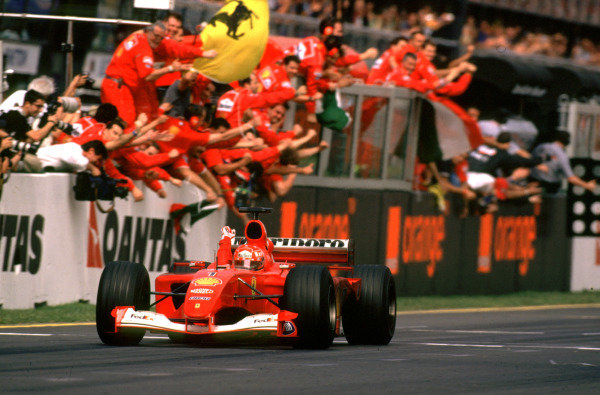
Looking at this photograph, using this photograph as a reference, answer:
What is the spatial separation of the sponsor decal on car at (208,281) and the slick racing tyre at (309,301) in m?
0.51

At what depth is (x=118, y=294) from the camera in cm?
984

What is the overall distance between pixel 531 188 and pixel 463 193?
225cm

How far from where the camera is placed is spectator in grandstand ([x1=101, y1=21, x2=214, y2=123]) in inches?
564

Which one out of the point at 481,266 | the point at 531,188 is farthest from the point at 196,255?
the point at 531,188

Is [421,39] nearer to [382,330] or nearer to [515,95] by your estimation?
[515,95]

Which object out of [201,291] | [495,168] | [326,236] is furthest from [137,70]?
[495,168]

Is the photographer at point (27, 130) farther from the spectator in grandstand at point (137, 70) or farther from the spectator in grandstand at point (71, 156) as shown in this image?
the spectator in grandstand at point (137, 70)

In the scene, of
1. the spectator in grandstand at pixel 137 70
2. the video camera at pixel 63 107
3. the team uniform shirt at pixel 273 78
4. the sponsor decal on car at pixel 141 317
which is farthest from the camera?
the team uniform shirt at pixel 273 78

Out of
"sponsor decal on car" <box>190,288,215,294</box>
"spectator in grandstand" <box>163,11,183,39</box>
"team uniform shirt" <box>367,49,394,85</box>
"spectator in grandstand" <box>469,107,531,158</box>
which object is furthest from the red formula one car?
"spectator in grandstand" <box>469,107,531,158</box>

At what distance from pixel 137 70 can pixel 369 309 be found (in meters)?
4.78

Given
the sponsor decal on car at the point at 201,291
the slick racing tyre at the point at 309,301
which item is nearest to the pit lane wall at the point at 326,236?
the sponsor decal on car at the point at 201,291

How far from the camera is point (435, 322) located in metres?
15.3

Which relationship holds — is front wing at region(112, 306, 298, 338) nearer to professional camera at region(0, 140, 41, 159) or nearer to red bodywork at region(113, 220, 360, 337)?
red bodywork at region(113, 220, 360, 337)

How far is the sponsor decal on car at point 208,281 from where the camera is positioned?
9.62 m
